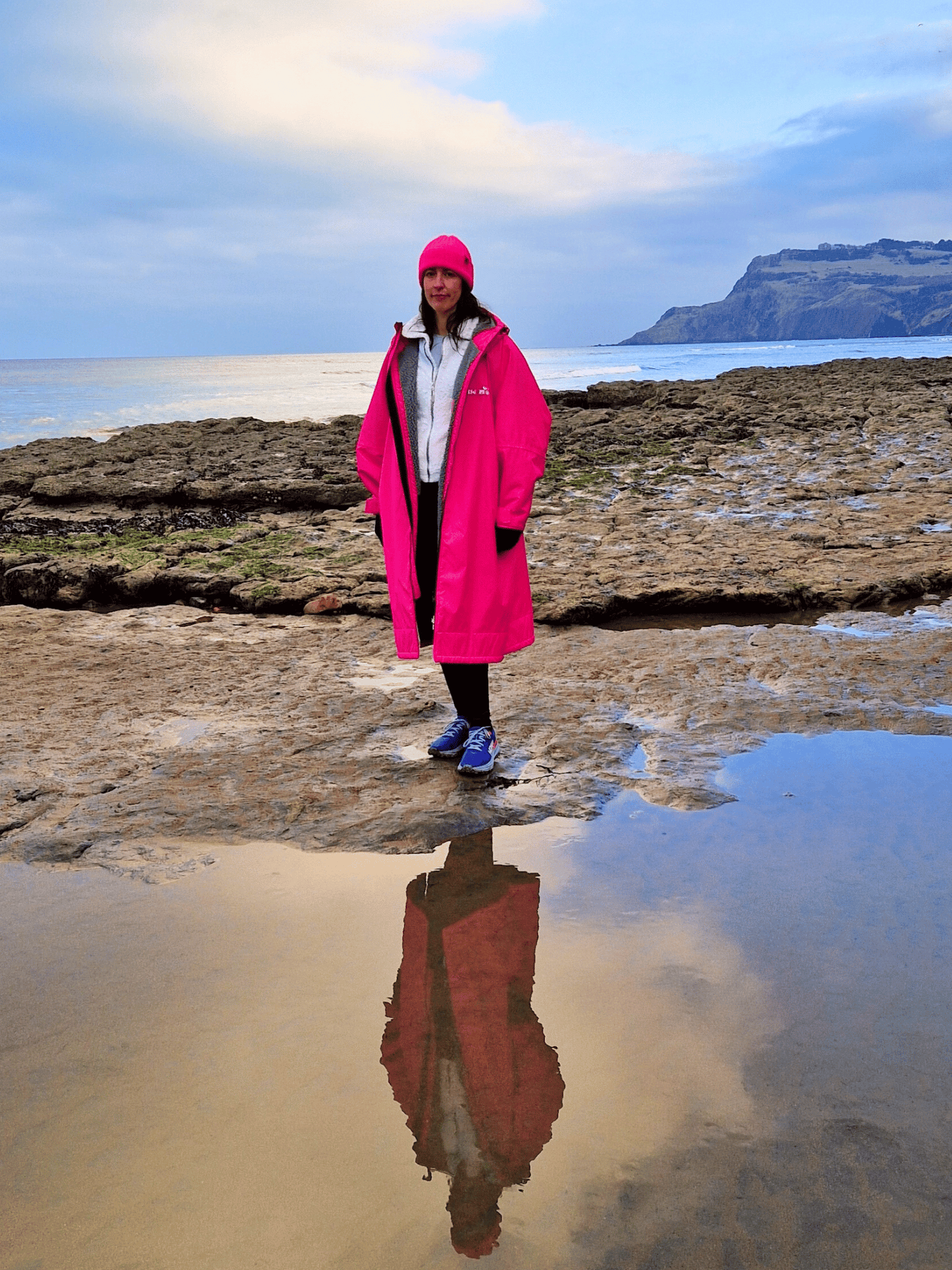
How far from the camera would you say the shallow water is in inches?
57.9

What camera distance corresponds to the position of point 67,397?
3794 cm

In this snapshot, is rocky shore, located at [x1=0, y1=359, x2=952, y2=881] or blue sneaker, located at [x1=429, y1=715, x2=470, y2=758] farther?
blue sneaker, located at [x1=429, y1=715, x2=470, y2=758]

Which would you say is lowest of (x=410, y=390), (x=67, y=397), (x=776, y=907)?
(x=776, y=907)

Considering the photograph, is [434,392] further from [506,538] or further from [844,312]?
[844,312]

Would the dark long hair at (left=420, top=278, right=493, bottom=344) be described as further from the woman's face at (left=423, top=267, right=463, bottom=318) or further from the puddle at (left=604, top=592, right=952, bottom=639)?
the puddle at (left=604, top=592, right=952, bottom=639)

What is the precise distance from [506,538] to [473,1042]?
1763 mm

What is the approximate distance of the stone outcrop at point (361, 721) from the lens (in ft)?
9.78

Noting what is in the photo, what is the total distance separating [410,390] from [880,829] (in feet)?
6.79

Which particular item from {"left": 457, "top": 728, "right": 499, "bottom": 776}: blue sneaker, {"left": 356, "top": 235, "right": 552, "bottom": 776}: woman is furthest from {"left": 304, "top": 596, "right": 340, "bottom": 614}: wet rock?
{"left": 457, "top": 728, "right": 499, "bottom": 776}: blue sneaker

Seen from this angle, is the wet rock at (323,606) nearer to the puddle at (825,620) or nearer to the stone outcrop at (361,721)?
the stone outcrop at (361,721)

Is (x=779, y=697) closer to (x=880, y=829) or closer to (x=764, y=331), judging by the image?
(x=880, y=829)

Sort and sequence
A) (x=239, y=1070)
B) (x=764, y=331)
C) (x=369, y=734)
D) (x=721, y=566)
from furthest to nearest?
Result: (x=764, y=331) → (x=721, y=566) → (x=369, y=734) → (x=239, y=1070)

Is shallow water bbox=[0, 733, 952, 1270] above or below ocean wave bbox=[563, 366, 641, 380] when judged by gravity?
below

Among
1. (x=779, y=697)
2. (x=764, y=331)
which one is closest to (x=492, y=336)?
(x=779, y=697)
